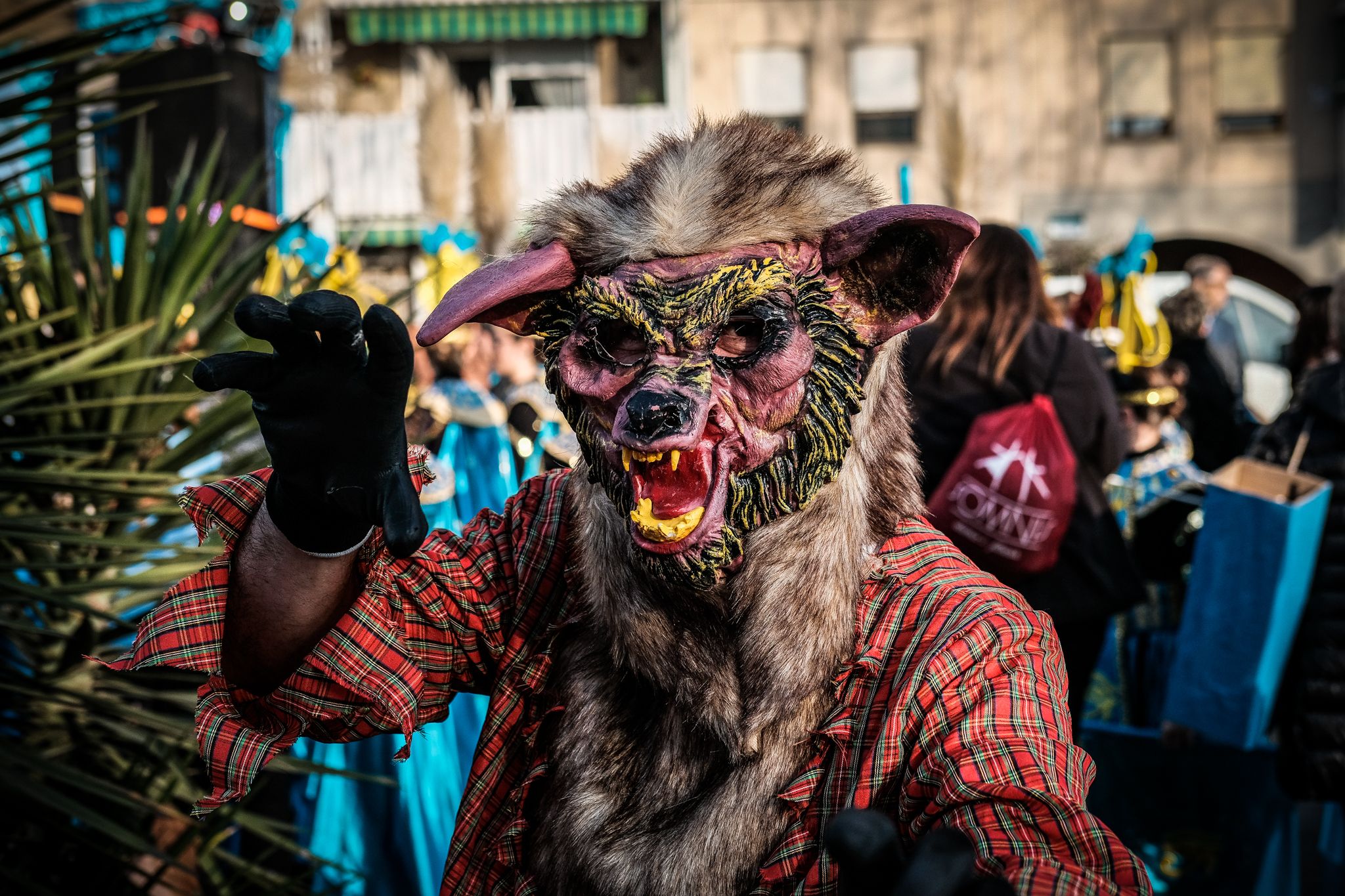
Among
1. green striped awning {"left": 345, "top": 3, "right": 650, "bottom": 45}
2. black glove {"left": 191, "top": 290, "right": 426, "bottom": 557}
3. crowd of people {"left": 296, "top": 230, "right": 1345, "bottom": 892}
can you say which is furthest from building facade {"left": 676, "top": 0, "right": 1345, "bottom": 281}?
black glove {"left": 191, "top": 290, "right": 426, "bottom": 557}

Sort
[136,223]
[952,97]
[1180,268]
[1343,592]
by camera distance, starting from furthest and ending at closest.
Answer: [1180,268] < [952,97] < [1343,592] < [136,223]

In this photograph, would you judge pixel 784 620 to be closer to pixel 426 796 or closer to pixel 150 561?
pixel 150 561

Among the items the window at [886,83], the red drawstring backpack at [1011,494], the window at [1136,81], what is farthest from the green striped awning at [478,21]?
the red drawstring backpack at [1011,494]

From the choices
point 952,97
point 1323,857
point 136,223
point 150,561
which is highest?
point 952,97

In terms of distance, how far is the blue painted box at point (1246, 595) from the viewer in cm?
346

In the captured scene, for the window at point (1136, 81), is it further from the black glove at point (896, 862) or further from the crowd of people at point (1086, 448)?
the black glove at point (896, 862)

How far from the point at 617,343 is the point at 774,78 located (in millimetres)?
16138

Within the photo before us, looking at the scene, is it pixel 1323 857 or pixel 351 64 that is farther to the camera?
pixel 351 64

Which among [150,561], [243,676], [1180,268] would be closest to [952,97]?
[1180,268]

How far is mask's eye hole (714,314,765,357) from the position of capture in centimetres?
162

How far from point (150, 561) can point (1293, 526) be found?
2.86 metres

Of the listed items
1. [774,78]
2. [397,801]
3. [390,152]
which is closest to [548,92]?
[390,152]

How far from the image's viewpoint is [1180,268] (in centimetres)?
1717

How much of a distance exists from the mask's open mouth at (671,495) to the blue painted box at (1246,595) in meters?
2.41
